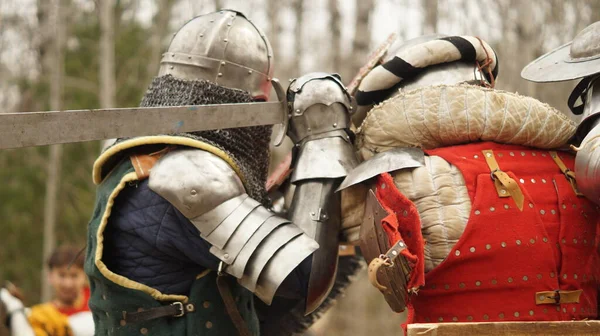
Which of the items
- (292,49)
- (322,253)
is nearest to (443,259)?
(322,253)

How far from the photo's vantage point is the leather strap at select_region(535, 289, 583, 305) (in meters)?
2.78

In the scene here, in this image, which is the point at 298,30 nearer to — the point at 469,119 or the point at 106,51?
the point at 106,51

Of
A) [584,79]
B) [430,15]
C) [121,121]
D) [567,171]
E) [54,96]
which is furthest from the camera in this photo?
[430,15]

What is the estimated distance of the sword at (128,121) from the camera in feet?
8.28

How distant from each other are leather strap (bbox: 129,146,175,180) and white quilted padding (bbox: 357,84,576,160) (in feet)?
3.08

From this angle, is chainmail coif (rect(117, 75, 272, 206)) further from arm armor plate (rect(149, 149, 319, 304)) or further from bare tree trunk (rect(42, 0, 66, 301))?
bare tree trunk (rect(42, 0, 66, 301))

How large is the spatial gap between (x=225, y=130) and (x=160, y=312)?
800mm

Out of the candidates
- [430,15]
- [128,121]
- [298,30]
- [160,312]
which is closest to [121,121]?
[128,121]

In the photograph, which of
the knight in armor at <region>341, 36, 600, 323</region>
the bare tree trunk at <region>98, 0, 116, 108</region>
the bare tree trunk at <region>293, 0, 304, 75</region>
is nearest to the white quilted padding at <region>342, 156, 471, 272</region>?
the knight in armor at <region>341, 36, 600, 323</region>

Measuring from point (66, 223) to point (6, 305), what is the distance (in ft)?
32.1

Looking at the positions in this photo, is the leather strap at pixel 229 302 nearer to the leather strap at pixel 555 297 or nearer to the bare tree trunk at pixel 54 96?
the leather strap at pixel 555 297

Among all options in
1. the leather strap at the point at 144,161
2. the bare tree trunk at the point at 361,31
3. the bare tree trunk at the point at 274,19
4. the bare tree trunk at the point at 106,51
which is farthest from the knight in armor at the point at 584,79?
the bare tree trunk at the point at 274,19

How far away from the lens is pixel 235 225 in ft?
9.53

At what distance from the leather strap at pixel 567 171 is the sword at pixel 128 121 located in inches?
44.1
